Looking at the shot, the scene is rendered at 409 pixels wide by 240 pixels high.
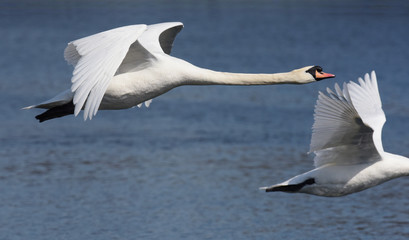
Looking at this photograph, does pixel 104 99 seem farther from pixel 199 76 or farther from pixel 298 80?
pixel 298 80

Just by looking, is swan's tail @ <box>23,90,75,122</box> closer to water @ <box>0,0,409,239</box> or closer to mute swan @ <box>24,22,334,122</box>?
mute swan @ <box>24,22,334,122</box>

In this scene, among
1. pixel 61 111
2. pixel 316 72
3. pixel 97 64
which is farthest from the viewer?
pixel 316 72

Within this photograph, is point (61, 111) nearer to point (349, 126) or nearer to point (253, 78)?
point (253, 78)

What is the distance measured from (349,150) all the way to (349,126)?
0.51 metres

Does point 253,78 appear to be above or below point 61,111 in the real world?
above

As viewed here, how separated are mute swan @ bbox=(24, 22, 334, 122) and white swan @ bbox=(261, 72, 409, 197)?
439 millimetres

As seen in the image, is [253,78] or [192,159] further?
[192,159]

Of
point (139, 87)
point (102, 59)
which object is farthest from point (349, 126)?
point (102, 59)

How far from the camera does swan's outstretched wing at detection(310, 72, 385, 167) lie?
866 cm

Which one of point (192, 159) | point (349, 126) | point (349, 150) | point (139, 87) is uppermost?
point (139, 87)

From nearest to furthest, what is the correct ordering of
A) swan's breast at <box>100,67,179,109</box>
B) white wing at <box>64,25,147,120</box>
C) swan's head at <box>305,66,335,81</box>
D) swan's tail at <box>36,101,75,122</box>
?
white wing at <box>64,25,147,120</box>
swan's breast at <box>100,67,179,109</box>
swan's tail at <box>36,101,75,122</box>
swan's head at <box>305,66,335,81</box>

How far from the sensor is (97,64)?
7789mm

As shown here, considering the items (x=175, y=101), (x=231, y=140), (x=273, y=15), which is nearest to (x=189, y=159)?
(x=231, y=140)

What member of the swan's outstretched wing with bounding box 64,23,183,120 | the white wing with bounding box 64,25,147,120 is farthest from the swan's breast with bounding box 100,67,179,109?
the white wing with bounding box 64,25,147,120
